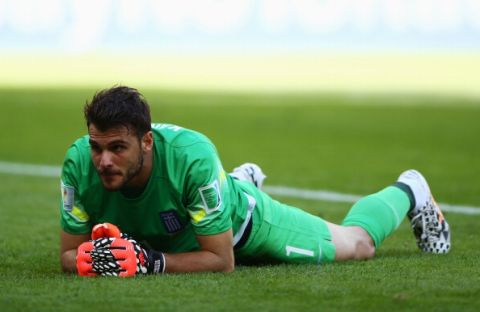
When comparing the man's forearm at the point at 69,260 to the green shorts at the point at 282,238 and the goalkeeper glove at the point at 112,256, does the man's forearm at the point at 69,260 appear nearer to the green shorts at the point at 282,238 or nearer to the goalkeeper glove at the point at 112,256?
the goalkeeper glove at the point at 112,256

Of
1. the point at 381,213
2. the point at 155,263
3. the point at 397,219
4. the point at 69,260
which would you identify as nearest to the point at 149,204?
the point at 155,263

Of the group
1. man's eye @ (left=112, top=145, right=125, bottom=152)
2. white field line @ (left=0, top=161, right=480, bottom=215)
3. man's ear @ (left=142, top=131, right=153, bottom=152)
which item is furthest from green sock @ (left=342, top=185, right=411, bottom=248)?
white field line @ (left=0, top=161, right=480, bottom=215)

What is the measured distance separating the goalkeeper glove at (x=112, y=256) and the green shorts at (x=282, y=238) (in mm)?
750

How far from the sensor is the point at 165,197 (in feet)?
20.8

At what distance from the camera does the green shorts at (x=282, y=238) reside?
22.4 ft

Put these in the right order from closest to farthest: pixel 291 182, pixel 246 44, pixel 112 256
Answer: pixel 112 256, pixel 291 182, pixel 246 44

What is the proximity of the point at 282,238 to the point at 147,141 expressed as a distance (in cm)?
118

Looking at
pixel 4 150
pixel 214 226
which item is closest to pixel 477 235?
pixel 214 226

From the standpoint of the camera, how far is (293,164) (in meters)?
14.5

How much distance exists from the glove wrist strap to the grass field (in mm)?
139

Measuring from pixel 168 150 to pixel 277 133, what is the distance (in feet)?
40.1

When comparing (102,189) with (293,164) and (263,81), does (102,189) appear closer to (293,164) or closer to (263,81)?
(293,164)

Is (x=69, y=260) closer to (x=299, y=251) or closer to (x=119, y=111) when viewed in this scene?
(x=119, y=111)

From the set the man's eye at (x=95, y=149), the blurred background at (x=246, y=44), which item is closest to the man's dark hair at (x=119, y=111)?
the man's eye at (x=95, y=149)
